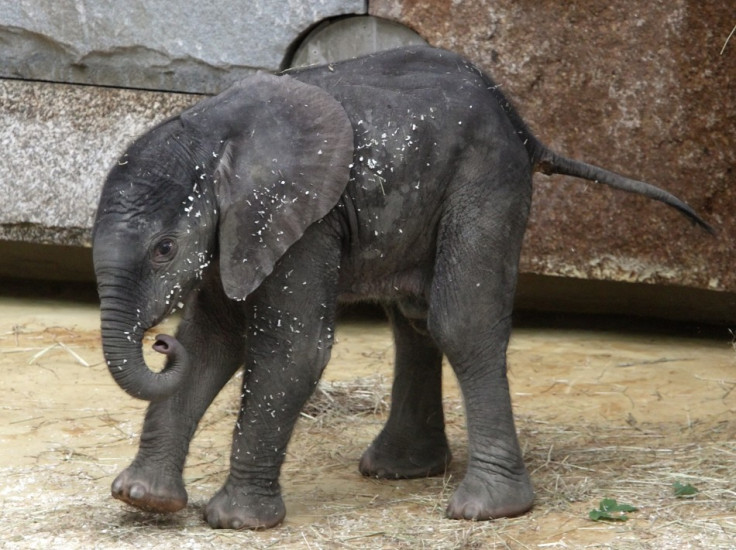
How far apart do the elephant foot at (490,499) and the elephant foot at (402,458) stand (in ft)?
1.85

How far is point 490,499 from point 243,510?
87 cm

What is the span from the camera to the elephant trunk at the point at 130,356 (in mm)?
4340

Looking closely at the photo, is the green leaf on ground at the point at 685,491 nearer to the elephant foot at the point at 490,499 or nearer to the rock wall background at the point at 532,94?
the elephant foot at the point at 490,499

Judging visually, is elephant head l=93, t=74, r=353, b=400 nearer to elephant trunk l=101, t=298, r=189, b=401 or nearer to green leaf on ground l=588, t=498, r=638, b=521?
elephant trunk l=101, t=298, r=189, b=401

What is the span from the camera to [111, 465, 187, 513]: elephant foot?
4773mm

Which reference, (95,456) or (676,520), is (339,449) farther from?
(676,520)

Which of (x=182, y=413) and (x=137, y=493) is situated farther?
(x=182, y=413)

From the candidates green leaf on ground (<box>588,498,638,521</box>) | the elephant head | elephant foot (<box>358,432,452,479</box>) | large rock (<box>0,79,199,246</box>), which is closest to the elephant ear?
the elephant head

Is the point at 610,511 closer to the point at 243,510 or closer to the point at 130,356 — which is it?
the point at 243,510

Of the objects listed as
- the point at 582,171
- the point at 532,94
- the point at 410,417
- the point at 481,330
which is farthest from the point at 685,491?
the point at 532,94

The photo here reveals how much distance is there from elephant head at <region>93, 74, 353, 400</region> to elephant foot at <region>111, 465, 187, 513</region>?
43cm

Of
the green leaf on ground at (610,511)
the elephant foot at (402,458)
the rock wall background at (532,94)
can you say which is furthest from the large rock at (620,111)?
the green leaf on ground at (610,511)

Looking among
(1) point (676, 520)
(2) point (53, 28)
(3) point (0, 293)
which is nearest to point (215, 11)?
(2) point (53, 28)

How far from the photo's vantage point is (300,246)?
473cm
